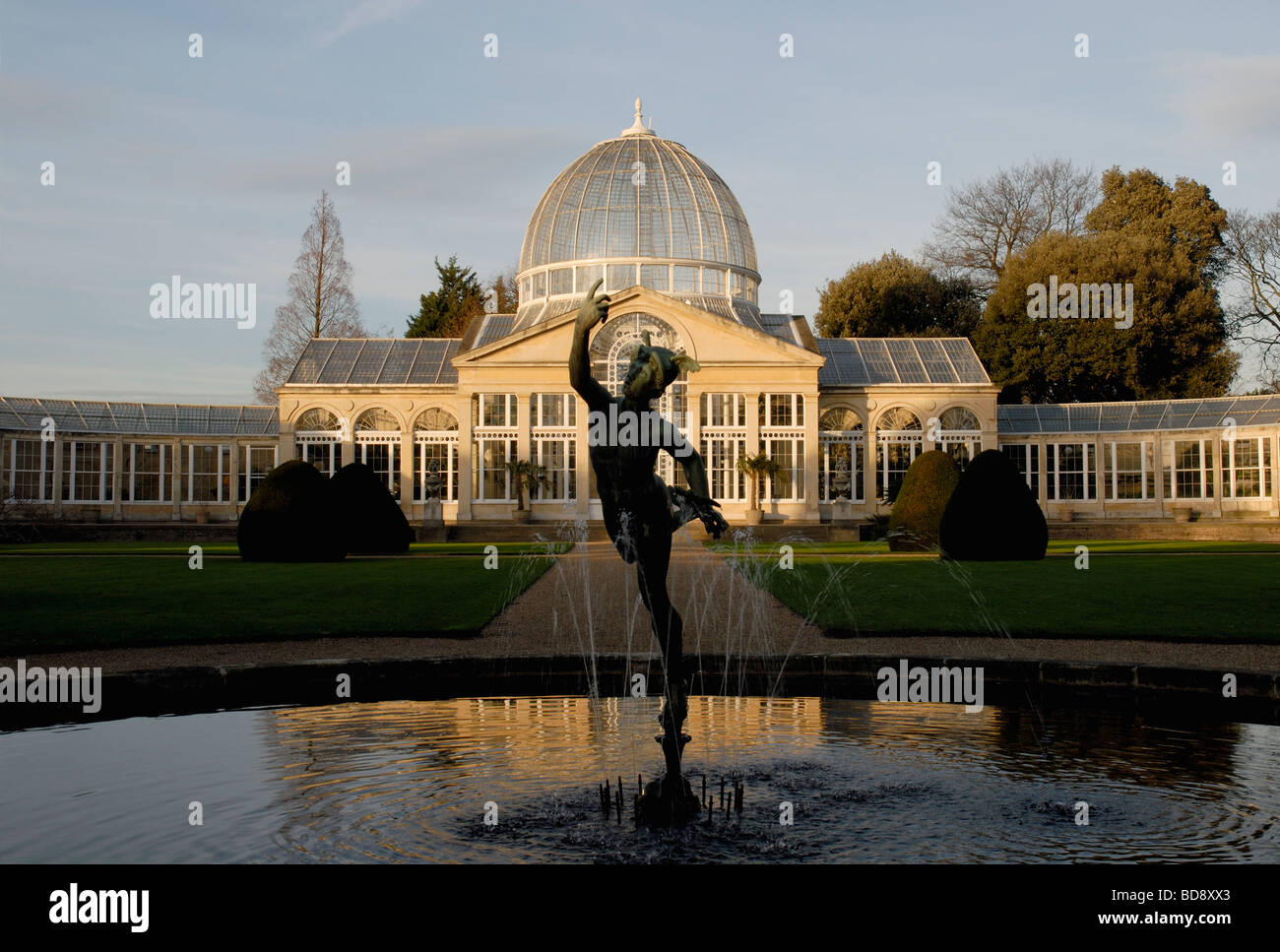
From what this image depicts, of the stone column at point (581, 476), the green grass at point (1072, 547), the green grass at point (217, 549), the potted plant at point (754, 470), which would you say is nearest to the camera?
the green grass at point (1072, 547)

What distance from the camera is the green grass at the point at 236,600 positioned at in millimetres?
13758

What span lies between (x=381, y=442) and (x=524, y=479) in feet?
25.0

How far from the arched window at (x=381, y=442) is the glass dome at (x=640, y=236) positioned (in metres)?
7.16

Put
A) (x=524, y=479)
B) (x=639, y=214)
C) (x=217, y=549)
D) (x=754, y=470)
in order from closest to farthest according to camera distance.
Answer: (x=217, y=549)
(x=754, y=470)
(x=524, y=479)
(x=639, y=214)

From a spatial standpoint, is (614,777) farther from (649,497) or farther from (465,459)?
(465,459)

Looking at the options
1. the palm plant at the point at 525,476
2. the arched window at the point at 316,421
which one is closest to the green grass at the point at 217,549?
the palm plant at the point at 525,476

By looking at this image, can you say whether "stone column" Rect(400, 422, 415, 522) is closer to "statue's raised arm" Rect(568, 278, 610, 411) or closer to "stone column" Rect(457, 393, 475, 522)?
"stone column" Rect(457, 393, 475, 522)

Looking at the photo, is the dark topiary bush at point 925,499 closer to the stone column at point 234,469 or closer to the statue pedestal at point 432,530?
the statue pedestal at point 432,530

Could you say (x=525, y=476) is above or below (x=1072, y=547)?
above

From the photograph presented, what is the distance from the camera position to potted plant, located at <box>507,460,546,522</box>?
4419 centimetres

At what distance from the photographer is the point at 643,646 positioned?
41.9 ft

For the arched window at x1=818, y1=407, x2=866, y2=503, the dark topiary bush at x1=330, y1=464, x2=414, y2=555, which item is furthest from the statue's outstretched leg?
the arched window at x1=818, y1=407, x2=866, y2=503

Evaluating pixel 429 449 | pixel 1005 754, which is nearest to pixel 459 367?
pixel 429 449

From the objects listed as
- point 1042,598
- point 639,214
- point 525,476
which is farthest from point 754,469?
point 1042,598
